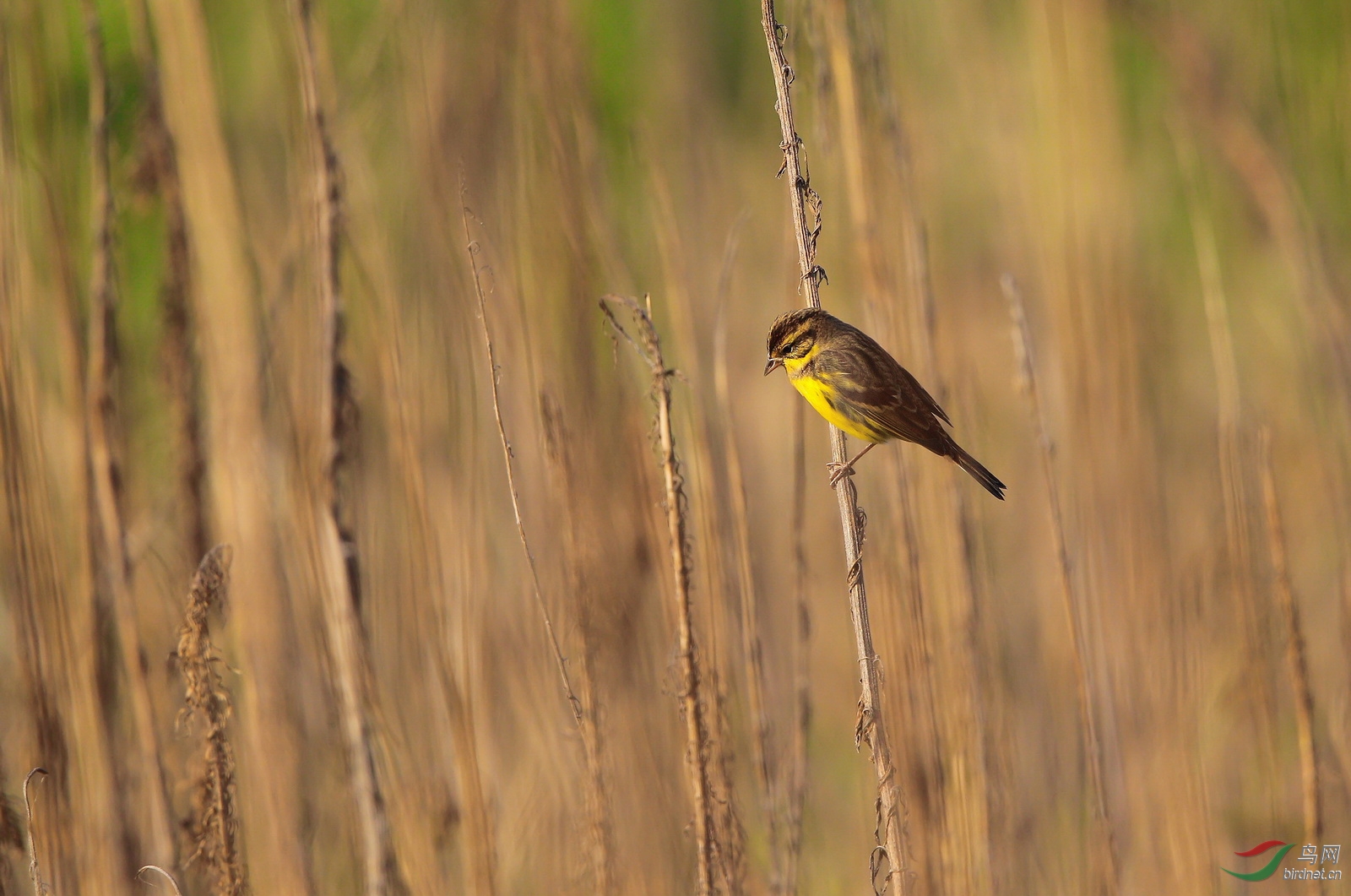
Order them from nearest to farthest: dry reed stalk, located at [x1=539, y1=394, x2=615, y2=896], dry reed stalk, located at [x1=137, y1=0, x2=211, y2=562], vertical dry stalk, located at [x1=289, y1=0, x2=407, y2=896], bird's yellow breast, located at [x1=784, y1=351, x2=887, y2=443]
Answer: vertical dry stalk, located at [x1=289, y1=0, x2=407, y2=896], dry reed stalk, located at [x1=539, y1=394, x2=615, y2=896], dry reed stalk, located at [x1=137, y1=0, x2=211, y2=562], bird's yellow breast, located at [x1=784, y1=351, x2=887, y2=443]

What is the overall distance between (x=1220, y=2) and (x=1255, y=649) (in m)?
3.81

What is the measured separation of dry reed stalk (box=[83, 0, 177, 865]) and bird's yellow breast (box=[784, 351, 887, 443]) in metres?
1.71

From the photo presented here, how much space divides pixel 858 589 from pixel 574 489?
2.44ft

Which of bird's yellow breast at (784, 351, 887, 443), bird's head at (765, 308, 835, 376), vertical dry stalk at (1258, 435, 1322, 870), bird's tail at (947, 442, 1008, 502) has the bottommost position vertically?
vertical dry stalk at (1258, 435, 1322, 870)

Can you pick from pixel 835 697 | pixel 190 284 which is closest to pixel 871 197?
pixel 190 284

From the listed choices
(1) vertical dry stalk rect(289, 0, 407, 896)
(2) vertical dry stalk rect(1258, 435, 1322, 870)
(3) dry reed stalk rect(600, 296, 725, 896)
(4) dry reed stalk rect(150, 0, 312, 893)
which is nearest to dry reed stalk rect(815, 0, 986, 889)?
(2) vertical dry stalk rect(1258, 435, 1322, 870)

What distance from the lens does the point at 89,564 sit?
106 inches

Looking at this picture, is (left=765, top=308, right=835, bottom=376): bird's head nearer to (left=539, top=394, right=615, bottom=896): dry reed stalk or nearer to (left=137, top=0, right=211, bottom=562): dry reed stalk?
(left=539, top=394, right=615, bottom=896): dry reed stalk

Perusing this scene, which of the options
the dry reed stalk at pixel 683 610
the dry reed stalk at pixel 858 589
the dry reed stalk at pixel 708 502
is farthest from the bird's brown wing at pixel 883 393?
the dry reed stalk at pixel 683 610

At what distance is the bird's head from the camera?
9.50 feet

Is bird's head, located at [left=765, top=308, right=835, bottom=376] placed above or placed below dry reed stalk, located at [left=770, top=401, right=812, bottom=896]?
above

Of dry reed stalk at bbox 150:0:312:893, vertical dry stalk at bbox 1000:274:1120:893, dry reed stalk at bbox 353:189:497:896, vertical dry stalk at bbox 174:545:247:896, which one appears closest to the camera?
vertical dry stalk at bbox 174:545:247:896

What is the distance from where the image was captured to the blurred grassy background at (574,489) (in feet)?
8.73

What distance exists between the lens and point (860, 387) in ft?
10.1
